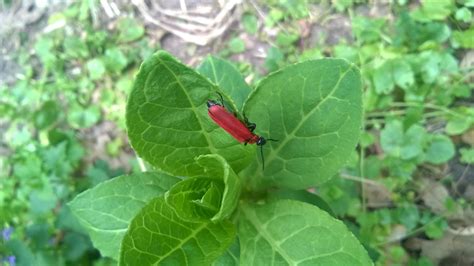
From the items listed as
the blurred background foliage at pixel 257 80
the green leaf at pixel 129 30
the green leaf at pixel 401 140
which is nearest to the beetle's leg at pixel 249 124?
the blurred background foliage at pixel 257 80

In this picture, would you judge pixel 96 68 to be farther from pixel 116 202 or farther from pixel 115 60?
pixel 116 202

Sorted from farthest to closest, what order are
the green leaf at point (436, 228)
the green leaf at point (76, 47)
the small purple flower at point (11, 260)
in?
the green leaf at point (76, 47)
the small purple flower at point (11, 260)
the green leaf at point (436, 228)

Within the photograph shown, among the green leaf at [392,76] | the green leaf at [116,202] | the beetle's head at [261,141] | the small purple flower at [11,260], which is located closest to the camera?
the beetle's head at [261,141]

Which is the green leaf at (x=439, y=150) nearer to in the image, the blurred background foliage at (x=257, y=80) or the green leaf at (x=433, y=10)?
the blurred background foliage at (x=257, y=80)

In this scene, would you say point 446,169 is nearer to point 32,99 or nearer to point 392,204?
point 392,204

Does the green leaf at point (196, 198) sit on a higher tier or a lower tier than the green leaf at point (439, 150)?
higher

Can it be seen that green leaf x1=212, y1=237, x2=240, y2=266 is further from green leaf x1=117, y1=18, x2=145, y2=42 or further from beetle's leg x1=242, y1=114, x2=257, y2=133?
green leaf x1=117, y1=18, x2=145, y2=42

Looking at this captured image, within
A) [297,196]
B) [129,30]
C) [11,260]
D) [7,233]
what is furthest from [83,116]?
[297,196]
